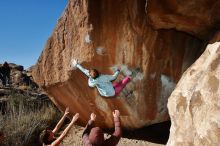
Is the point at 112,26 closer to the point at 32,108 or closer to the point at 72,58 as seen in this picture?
the point at 72,58

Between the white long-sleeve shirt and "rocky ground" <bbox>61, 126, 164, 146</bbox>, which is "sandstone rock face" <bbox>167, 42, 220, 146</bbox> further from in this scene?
"rocky ground" <bbox>61, 126, 164, 146</bbox>

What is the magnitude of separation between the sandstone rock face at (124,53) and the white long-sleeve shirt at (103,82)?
0.09 m

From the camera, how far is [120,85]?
650cm

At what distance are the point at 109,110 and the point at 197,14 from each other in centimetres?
245

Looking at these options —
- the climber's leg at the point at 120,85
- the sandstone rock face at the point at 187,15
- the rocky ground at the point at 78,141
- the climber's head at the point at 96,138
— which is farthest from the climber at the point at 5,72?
the climber's head at the point at 96,138

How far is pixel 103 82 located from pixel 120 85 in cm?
28

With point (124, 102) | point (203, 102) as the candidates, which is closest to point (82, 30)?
point (124, 102)

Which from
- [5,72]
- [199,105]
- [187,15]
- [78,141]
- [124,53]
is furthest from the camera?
[5,72]

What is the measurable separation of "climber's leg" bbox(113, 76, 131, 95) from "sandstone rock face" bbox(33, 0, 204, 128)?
7 centimetres

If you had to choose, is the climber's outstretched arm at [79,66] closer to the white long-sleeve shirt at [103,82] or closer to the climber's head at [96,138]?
the white long-sleeve shirt at [103,82]

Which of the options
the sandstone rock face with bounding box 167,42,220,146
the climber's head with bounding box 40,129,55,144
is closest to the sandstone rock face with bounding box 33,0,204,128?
the sandstone rock face with bounding box 167,42,220,146

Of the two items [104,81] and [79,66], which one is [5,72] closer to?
[79,66]

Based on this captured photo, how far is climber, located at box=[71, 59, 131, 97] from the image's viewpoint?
6449 mm

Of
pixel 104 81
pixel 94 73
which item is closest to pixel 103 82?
pixel 104 81
